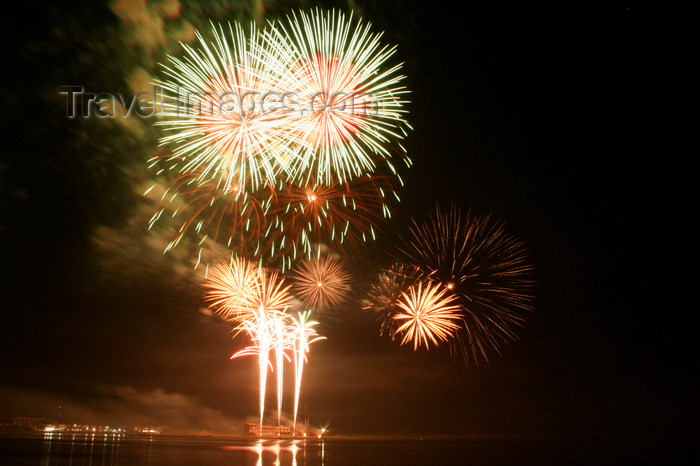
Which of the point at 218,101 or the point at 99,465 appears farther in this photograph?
the point at 99,465

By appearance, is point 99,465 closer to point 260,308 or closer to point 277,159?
point 260,308

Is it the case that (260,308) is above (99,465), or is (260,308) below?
above

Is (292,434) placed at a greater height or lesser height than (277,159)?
lesser

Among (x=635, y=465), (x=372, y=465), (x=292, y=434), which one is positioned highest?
(x=372, y=465)

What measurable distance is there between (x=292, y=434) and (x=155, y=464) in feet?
177

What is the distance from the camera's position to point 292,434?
65500 millimetres

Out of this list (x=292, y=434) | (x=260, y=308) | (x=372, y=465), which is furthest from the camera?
(x=292, y=434)

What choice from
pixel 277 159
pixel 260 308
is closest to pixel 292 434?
pixel 260 308

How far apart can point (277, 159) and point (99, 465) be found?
12.2 m

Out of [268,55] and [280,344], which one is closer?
[268,55]

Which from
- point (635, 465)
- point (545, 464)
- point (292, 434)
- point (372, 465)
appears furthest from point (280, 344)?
point (292, 434)

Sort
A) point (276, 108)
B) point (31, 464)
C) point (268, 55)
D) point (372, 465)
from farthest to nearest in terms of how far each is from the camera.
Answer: point (372, 465) → point (31, 464) → point (276, 108) → point (268, 55)

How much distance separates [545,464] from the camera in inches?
958

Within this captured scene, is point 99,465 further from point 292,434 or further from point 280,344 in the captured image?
point 292,434
